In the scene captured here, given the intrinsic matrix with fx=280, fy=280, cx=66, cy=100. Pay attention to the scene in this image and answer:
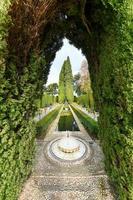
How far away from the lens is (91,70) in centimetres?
926

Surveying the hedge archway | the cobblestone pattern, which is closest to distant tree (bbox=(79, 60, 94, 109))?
the cobblestone pattern

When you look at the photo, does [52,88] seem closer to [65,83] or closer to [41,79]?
[65,83]

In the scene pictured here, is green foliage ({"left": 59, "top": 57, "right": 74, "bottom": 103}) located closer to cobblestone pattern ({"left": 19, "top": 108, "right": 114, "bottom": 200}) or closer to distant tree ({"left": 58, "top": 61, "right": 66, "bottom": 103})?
distant tree ({"left": 58, "top": 61, "right": 66, "bottom": 103})

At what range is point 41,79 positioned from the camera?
844 cm

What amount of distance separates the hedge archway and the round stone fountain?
10.6 feet

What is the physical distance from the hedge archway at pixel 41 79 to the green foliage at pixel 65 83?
46.2 metres

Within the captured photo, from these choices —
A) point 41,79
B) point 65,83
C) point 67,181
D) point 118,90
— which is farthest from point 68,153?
point 65,83

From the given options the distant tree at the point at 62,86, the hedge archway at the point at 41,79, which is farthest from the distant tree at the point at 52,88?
A: the hedge archway at the point at 41,79

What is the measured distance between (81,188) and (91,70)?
3780 mm

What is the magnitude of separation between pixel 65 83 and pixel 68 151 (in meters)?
43.6

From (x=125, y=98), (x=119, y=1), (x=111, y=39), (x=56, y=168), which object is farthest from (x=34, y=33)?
(x=56, y=168)

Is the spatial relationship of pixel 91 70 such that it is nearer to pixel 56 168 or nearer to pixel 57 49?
pixel 57 49

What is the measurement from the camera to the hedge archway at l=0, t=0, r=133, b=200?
5.11 m

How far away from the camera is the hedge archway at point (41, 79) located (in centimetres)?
511
